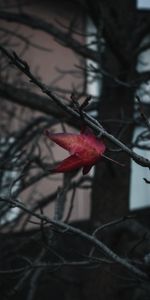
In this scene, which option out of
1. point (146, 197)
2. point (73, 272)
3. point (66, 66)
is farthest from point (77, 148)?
point (66, 66)

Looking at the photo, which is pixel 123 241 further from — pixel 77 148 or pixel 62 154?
pixel 62 154

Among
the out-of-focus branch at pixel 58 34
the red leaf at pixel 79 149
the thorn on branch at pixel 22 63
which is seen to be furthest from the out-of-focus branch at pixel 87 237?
the out-of-focus branch at pixel 58 34

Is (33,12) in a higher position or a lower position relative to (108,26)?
higher

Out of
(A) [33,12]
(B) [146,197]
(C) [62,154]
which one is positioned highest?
(A) [33,12]

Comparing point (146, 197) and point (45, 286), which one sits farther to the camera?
point (146, 197)

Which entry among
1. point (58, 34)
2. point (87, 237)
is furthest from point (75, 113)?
point (58, 34)

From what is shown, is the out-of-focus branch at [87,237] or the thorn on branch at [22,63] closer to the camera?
the thorn on branch at [22,63]

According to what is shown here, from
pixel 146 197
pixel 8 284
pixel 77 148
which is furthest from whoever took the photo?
pixel 146 197

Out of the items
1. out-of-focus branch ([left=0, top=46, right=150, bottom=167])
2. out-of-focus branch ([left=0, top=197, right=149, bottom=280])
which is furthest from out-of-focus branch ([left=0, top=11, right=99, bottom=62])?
out-of-focus branch ([left=0, top=46, right=150, bottom=167])

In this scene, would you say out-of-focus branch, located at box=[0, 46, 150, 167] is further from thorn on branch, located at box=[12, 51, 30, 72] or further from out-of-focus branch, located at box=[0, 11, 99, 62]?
out-of-focus branch, located at box=[0, 11, 99, 62]

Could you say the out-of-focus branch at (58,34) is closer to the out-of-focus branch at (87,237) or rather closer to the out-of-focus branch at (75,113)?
the out-of-focus branch at (87,237)

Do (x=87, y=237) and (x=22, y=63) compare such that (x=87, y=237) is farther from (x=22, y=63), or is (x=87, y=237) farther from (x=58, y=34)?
(x=58, y=34)
